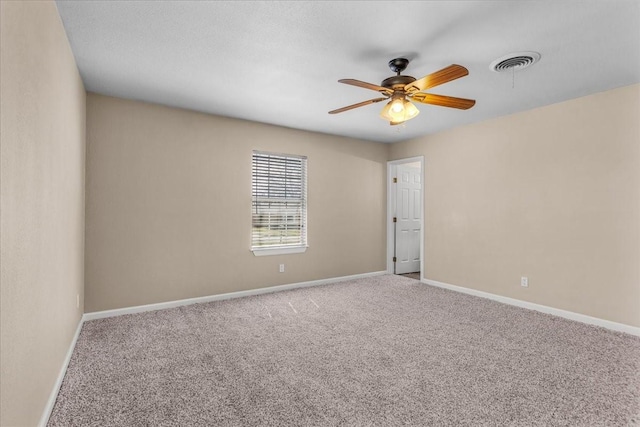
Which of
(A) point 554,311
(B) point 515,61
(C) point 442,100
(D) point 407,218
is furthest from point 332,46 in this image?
(D) point 407,218

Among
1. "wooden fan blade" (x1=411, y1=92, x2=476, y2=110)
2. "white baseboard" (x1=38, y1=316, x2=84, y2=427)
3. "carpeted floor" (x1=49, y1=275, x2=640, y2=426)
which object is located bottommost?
"carpeted floor" (x1=49, y1=275, x2=640, y2=426)

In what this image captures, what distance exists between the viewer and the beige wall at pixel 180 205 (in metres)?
3.48

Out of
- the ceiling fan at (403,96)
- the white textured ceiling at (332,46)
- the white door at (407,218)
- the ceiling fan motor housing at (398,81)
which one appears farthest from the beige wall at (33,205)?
the white door at (407,218)

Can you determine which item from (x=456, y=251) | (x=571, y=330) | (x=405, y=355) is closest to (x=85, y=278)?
(x=405, y=355)

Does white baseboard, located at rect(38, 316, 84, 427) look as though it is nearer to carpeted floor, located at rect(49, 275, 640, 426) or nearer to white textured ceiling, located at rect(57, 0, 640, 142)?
carpeted floor, located at rect(49, 275, 640, 426)

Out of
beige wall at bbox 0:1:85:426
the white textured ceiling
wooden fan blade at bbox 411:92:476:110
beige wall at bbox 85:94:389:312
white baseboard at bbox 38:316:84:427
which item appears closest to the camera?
beige wall at bbox 0:1:85:426

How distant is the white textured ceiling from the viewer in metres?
2.01

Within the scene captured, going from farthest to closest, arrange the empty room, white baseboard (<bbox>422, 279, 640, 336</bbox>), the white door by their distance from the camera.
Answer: the white door
white baseboard (<bbox>422, 279, 640, 336</bbox>)
the empty room

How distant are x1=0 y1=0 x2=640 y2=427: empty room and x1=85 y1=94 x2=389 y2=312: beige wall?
25 mm

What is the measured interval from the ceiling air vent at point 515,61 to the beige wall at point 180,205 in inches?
112

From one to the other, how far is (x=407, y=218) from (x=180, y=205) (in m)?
3.98

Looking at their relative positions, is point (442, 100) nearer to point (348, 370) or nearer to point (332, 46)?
point (332, 46)

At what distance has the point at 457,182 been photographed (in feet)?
15.6

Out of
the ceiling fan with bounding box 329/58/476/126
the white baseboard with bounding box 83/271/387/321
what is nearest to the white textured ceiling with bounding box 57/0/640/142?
the ceiling fan with bounding box 329/58/476/126
